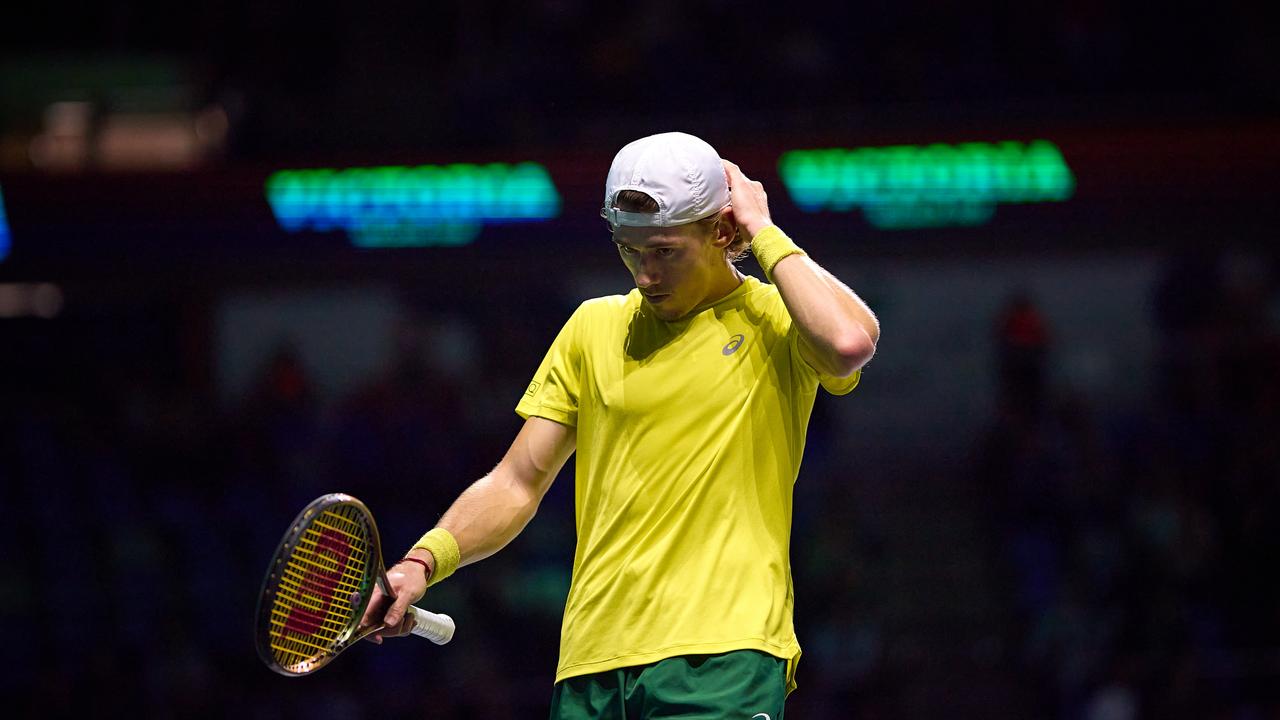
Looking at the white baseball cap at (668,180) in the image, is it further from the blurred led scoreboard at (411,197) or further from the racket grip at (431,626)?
the blurred led scoreboard at (411,197)

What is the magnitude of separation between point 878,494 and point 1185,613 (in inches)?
79.2

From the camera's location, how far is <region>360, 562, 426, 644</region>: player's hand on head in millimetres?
2689

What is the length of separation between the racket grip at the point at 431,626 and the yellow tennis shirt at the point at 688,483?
0.86 feet

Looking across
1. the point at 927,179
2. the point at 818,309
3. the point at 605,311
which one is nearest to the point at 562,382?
the point at 605,311

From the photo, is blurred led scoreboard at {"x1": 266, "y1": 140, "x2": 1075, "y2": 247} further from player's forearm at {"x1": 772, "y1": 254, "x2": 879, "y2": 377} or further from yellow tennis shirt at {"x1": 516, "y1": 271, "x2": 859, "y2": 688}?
player's forearm at {"x1": 772, "y1": 254, "x2": 879, "y2": 377}

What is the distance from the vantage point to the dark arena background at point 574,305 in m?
8.04

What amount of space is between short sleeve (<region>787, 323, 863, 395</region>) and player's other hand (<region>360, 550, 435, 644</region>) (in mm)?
813

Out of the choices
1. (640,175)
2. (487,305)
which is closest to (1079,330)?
(487,305)

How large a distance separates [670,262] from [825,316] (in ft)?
1.10

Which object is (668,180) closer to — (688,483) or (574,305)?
(688,483)

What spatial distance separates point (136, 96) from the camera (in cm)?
923

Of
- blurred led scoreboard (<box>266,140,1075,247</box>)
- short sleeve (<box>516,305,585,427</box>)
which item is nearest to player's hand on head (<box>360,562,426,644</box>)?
short sleeve (<box>516,305,585,427</box>)

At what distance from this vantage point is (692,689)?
8.52 feet

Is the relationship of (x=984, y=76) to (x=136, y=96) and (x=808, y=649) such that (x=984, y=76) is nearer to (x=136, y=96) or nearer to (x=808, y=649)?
(x=808, y=649)
